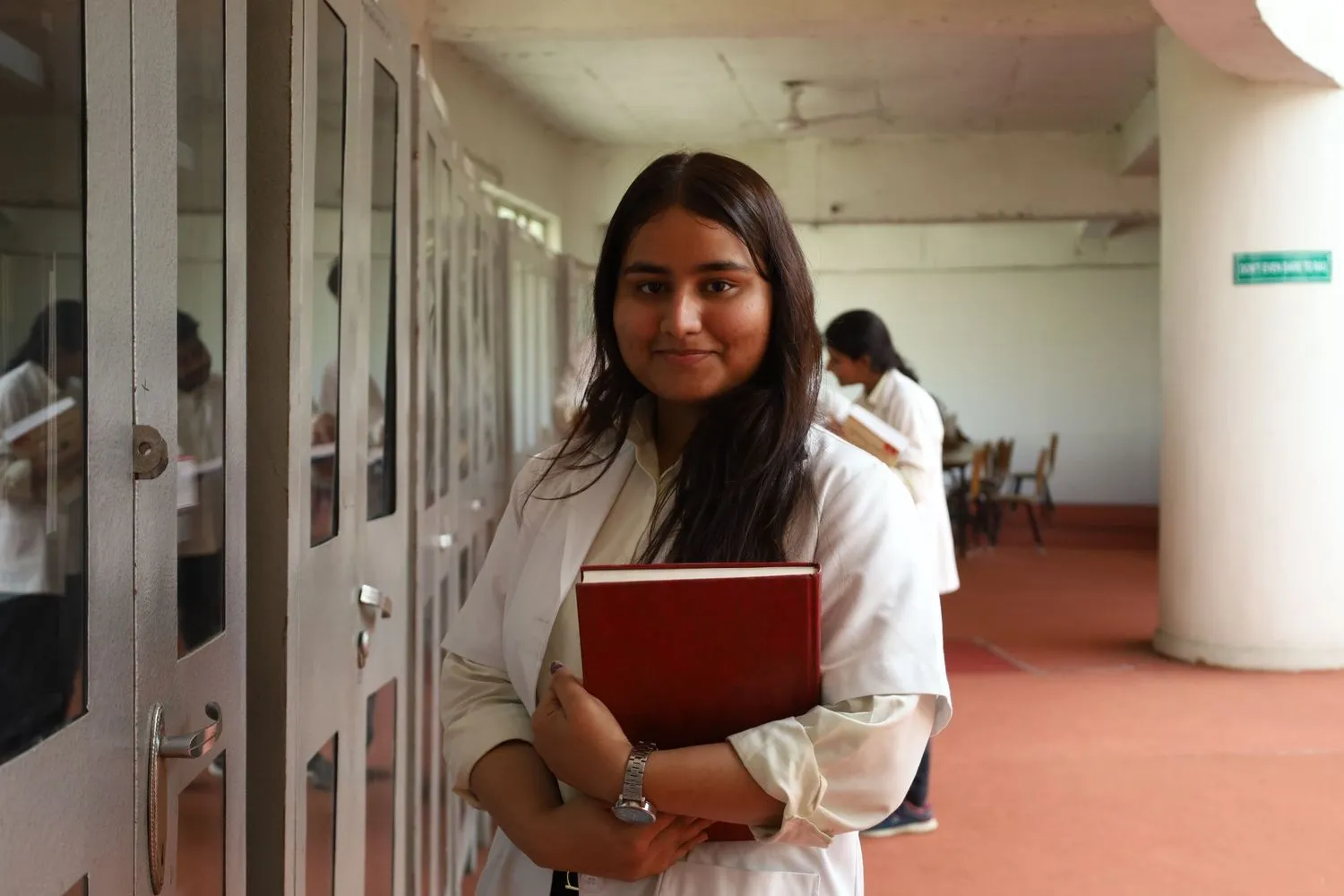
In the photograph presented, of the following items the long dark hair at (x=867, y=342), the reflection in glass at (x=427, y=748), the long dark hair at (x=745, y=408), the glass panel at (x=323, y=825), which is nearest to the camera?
the long dark hair at (x=745, y=408)

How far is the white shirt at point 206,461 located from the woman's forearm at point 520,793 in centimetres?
39

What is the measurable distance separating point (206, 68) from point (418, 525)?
1.21 metres

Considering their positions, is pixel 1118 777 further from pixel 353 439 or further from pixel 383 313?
pixel 353 439

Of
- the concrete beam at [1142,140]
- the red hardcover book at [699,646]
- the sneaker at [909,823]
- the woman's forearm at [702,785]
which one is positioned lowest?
the sneaker at [909,823]

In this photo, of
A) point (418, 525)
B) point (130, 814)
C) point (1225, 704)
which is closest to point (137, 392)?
point (130, 814)

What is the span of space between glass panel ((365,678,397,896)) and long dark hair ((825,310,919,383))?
7.34ft

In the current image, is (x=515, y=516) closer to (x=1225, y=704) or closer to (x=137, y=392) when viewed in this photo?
(x=137, y=392)

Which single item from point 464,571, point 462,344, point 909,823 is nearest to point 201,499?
point 462,344

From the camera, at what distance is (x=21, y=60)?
889 millimetres

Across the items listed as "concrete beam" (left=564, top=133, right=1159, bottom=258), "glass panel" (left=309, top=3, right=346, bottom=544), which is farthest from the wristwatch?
"concrete beam" (left=564, top=133, right=1159, bottom=258)

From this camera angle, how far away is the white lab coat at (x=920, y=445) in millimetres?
3891

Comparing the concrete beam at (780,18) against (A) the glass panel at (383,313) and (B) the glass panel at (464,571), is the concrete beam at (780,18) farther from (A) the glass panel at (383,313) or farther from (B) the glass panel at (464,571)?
(A) the glass panel at (383,313)

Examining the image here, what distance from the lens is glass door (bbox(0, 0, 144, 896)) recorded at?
34.9 inches

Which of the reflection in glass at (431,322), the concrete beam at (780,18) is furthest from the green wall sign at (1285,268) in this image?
the reflection in glass at (431,322)
